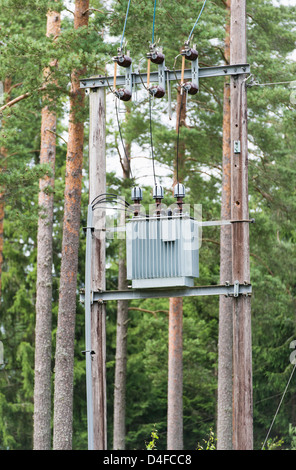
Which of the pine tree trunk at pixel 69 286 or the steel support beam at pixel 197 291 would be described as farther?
the pine tree trunk at pixel 69 286

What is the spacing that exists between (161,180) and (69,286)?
27.2ft

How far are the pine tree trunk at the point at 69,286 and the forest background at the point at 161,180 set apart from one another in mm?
303

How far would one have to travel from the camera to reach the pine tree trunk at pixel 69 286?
12.3 m

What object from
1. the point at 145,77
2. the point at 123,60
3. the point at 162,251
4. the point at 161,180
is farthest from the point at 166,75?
the point at 161,180

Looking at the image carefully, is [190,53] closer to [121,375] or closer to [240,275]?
[240,275]

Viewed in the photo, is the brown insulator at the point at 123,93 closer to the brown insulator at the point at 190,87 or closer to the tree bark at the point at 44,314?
the brown insulator at the point at 190,87

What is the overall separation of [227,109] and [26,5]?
5.67 meters

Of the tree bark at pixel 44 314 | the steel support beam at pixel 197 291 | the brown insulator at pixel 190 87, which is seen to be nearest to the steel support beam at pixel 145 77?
the brown insulator at pixel 190 87

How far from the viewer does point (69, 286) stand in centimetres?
1225

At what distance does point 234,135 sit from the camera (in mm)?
7965

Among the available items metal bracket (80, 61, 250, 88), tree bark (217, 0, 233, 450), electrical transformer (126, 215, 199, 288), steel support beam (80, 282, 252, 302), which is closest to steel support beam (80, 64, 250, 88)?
metal bracket (80, 61, 250, 88)
